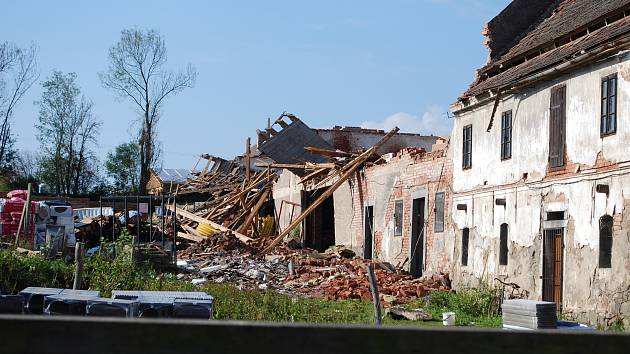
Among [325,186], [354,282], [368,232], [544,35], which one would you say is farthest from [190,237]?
[544,35]

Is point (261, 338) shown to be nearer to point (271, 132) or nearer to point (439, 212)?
point (439, 212)

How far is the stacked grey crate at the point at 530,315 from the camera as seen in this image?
1205cm

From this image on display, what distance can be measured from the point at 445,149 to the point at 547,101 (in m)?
6.39

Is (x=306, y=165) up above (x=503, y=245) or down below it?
above

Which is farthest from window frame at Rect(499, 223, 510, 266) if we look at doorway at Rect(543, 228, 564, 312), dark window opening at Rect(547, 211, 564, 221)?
dark window opening at Rect(547, 211, 564, 221)

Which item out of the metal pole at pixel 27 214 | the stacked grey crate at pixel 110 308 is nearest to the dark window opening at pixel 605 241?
the stacked grey crate at pixel 110 308

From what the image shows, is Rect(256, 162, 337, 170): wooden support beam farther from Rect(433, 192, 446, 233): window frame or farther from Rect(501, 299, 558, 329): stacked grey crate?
Rect(501, 299, 558, 329): stacked grey crate

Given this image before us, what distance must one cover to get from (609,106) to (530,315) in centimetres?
664

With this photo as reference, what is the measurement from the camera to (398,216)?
94.9ft

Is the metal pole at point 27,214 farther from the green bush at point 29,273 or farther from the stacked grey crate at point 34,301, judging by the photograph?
the stacked grey crate at point 34,301

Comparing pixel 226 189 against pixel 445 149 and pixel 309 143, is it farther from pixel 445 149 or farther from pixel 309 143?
pixel 445 149

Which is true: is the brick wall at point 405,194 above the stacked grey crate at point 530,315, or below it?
above

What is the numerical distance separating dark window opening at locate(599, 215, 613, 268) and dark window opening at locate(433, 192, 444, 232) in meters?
8.48

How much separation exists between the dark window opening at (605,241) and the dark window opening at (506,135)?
4680mm
